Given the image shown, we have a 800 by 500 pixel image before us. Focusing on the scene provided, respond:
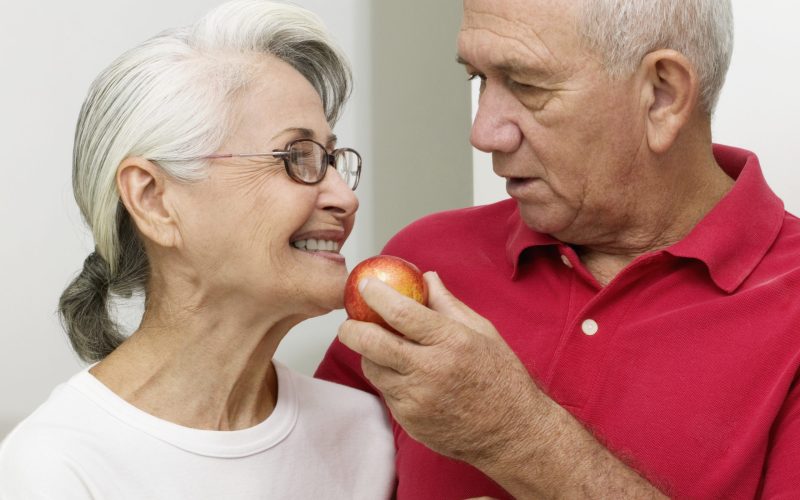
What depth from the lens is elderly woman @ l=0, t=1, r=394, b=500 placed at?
1.49 m

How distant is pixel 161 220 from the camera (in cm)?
153

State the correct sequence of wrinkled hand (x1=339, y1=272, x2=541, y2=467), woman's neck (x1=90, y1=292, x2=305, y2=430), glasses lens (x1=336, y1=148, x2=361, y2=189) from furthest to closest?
glasses lens (x1=336, y1=148, x2=361, y2=189), woman's neck (x1=90, y1=292, x2=305, y2=430), wrinkled hand (x1=339, y1=272, x2=541, y2=467)

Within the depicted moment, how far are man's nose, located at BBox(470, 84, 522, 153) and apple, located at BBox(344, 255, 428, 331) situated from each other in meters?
0.30

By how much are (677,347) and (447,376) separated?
45 centimetres

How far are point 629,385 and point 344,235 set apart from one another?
50 cm

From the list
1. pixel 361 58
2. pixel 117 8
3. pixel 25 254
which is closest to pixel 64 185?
pixel 25 254

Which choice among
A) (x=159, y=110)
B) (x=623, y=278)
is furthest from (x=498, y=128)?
(x=159, y=110)

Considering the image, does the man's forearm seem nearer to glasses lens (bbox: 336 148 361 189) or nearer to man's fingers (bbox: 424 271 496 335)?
man's fingers (bbox: 424 271 496 335)

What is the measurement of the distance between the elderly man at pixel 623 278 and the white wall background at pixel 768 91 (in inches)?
12.4

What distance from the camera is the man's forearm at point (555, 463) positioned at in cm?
136

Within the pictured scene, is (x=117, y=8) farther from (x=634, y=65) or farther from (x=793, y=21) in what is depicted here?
(x=793, y=21)

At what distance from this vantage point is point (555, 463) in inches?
53.7

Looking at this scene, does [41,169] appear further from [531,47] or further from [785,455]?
[785,455]

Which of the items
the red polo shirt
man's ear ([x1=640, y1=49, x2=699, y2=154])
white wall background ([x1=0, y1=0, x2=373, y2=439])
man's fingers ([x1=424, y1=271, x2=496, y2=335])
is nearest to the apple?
man's fingers ([x1=424, y1=271, x2=496, y2=335])
